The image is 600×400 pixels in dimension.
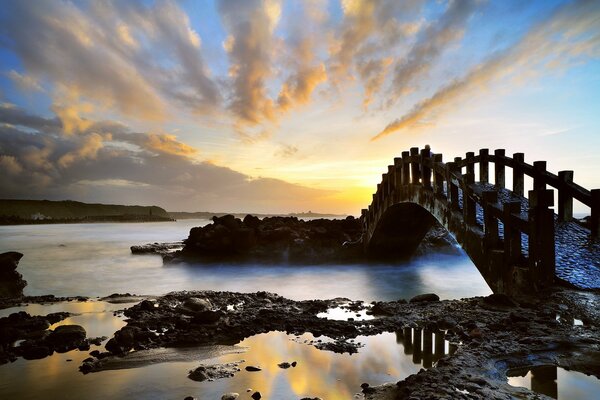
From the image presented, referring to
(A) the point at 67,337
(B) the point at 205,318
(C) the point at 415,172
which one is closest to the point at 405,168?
(C) the point at 415,172

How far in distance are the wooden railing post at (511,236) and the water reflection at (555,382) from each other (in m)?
3.81

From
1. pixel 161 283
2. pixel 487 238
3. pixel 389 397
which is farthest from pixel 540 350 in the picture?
pixel 161 283

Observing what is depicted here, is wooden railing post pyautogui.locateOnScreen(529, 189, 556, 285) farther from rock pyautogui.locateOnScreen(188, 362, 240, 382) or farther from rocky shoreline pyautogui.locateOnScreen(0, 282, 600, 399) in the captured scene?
rock pyautogui.locateOnScreen(188, 362, 240, 382)

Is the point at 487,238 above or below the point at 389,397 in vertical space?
above

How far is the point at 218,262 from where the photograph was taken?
19281 millimetres

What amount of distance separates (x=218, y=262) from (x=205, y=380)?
15.1 m

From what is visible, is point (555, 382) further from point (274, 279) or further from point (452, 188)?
point (274, 279)

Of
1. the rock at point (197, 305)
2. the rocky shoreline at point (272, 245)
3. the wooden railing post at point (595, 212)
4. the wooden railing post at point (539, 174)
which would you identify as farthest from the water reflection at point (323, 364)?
the rocky shoreline at point (272, 245)

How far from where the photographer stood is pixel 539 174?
379 inches

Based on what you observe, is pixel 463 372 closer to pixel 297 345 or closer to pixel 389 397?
pixel 389 397

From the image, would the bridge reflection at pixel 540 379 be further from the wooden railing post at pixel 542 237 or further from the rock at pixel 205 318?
the rock at pixel 205 318

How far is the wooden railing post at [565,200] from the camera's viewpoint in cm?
887

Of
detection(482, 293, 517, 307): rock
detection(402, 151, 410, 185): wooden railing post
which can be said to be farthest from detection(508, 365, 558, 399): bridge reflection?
detection(402, 151, 410, 185): wooden railing post

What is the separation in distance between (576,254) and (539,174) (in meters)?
2.47
